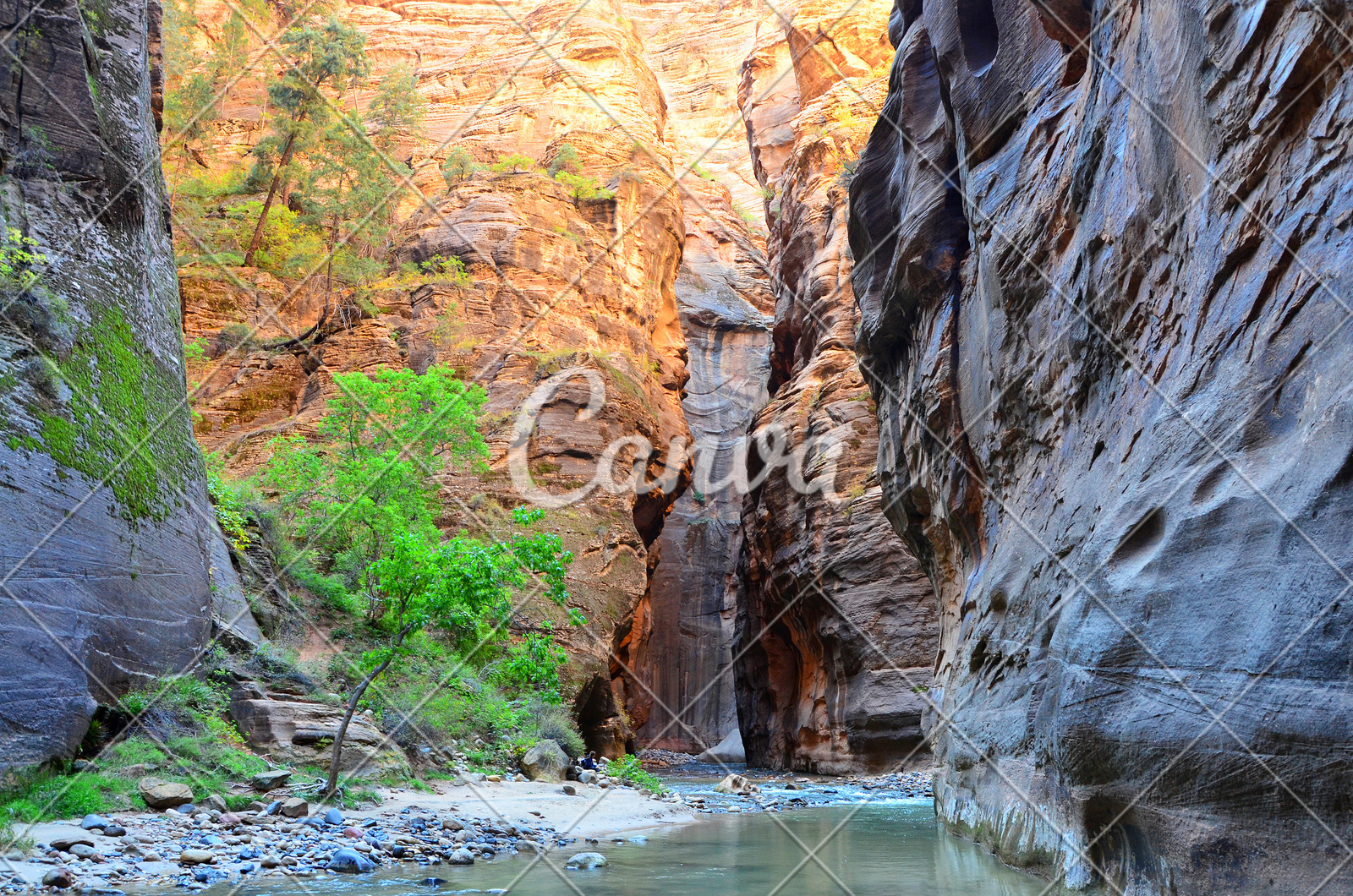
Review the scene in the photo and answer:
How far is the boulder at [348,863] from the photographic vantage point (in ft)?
22.6

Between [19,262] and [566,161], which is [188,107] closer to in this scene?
[566,161]

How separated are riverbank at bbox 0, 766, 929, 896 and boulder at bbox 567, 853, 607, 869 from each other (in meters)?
0.49

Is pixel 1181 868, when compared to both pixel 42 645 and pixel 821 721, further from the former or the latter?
pixel 821 721

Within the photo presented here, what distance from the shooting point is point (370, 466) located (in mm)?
16875

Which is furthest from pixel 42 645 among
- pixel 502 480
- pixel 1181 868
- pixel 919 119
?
pixel 502 480

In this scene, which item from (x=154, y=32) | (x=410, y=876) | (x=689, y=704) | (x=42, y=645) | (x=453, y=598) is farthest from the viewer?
(x=689, y=704)

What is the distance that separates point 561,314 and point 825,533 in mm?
11105

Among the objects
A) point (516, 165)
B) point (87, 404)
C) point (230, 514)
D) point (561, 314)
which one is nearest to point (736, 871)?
point (87, 404)

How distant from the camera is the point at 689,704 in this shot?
43531 millimetres

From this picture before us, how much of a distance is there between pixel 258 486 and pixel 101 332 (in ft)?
32.1

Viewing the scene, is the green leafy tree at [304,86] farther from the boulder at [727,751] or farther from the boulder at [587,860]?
the boulder at [727,751]

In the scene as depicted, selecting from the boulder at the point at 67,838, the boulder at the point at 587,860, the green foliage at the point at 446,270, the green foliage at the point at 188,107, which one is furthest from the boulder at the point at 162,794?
the green foliage at the point at 188,107

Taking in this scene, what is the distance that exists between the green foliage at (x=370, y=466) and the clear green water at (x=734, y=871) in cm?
881

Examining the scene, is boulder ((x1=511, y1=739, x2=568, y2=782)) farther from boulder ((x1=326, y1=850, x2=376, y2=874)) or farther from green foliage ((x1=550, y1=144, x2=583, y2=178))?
green foliage ((x1=550, y1=144, x2=583, y2=178))
